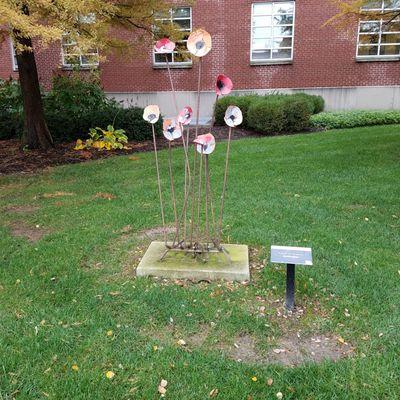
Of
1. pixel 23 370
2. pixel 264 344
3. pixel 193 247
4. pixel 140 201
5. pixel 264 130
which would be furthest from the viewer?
pixel 264 130

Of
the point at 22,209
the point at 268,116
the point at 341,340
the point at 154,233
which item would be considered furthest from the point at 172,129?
the point at 268,116

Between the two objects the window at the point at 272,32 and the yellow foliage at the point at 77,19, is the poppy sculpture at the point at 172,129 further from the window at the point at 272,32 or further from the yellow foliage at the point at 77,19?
the window at the point at 272,32

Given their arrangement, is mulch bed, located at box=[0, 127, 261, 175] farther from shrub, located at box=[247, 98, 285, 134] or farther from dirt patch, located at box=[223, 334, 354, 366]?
dirt patch, located at box=[223, 334, 354, 366]

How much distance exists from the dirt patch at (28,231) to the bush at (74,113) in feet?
21.0

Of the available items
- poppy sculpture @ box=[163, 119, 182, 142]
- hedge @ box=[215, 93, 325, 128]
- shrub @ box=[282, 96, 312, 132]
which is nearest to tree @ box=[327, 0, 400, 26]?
shrub @ box=[282, 96, 312, 132]

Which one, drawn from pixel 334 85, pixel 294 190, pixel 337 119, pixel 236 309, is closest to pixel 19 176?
pixel 294 190

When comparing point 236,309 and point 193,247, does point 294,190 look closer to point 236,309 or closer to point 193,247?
point 193,247

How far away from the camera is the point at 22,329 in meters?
3.12

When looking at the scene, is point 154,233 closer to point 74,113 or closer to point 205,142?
point 205,142

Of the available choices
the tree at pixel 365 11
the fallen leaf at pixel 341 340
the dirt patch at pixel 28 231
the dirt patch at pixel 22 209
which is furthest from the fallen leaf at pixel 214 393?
the tree at pixel 365 11

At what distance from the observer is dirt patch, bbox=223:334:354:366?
2812mm

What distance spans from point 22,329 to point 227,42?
15.8 meters

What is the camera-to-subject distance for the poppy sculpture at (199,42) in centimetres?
338

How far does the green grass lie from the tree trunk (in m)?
4.12
